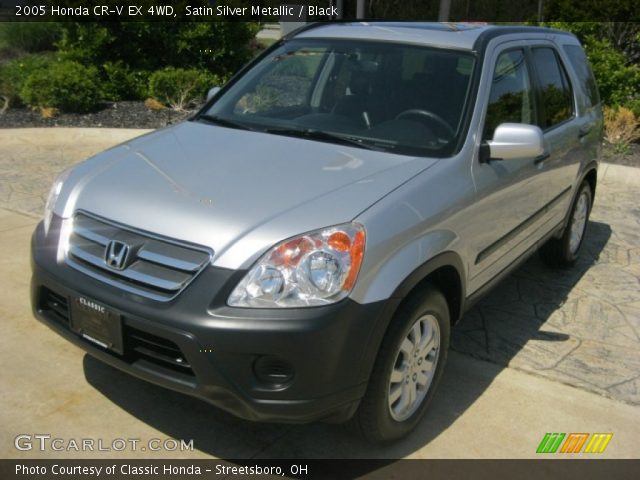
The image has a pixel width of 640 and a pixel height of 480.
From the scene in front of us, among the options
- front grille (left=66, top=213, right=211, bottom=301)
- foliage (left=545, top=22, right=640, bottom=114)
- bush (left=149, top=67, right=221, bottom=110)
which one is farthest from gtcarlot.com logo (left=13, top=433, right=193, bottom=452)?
foliage (left=545, top=22, right=640, bottom=114)

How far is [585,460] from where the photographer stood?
3.16m

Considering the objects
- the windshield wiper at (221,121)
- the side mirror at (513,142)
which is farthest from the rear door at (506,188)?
the windshield wiper at (221,121)

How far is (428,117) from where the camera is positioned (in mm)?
3600

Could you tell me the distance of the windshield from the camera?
355 centimetres

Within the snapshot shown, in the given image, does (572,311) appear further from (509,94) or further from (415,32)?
(415,32)

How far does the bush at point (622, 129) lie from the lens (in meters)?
8.96

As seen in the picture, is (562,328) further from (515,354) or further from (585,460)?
(585,460)

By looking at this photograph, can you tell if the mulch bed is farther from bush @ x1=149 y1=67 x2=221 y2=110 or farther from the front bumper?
the front bumper

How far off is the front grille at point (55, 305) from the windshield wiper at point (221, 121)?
1380 millimetres

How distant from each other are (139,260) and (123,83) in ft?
27.3

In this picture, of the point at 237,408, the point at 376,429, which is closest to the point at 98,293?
the point at 237,408

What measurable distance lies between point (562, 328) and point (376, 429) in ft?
6.76

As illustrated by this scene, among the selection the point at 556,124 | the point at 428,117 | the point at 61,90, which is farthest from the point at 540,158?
the point at 61,90

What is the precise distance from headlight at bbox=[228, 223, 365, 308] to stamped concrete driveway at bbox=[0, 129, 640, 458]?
2.96ft
